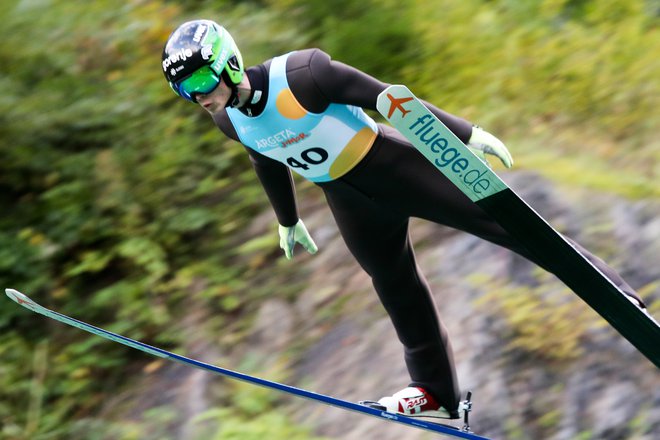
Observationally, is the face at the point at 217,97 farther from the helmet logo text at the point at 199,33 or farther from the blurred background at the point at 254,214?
the blurred background at the point at 254,214

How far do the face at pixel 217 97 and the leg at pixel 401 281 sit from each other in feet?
1.82

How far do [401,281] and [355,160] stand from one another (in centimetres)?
62

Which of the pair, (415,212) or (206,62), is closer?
(206,62)

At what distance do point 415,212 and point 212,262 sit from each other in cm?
301

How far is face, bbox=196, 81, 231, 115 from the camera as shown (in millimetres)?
3244

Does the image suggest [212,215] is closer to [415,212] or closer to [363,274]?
[363,274]

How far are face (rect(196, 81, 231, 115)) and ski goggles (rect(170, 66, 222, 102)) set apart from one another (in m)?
0.02

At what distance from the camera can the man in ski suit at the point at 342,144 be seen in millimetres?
3252

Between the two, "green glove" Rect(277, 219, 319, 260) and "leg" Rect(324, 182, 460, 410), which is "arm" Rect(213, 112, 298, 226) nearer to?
"green glove" Rect(277, 219, 319, 260)

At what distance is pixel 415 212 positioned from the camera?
11.5 ft

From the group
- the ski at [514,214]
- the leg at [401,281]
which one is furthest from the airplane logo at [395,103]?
the leg at [401,281]

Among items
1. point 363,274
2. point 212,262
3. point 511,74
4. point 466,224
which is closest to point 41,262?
point 212,262

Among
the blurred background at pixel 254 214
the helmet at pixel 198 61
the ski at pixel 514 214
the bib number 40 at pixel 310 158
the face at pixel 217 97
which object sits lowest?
the ski at pixel 514 214

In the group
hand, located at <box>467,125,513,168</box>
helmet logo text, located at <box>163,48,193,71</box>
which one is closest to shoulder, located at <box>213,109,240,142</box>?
helmet logo text, located at <box>163,48,193,71</box>
